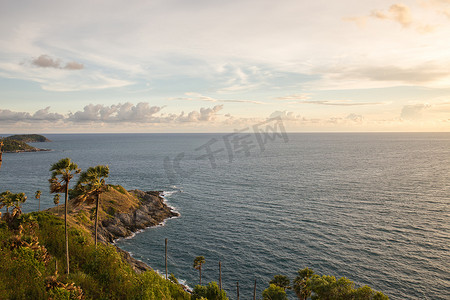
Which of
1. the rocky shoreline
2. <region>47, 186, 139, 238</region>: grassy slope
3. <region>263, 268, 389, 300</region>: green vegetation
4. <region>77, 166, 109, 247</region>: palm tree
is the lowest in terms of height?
the rocky shoreline

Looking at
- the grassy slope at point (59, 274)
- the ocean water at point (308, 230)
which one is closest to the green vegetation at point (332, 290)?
the ocean water at point (308, 230)

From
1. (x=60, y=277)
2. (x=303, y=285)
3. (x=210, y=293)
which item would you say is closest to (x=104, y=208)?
(x=60, y=277)

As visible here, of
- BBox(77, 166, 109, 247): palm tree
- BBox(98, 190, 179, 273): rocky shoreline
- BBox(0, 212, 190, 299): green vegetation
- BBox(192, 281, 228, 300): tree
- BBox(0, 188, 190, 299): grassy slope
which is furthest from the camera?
BBox(98, 190, 179, 273): rocky shoreline

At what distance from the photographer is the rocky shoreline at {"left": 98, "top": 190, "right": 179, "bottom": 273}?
244ft

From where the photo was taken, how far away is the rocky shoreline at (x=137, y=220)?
7431cm

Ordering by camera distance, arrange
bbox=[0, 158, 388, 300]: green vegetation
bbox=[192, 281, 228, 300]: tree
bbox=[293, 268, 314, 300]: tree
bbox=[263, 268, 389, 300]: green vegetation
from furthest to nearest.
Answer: bbox=[293, 268, 314, 300]: tree < bbox=[192, 281, 228, 300]: tree < bbox=[263, 268, 389, 300]: green vegetation < bbox=[0, 158, 388, 300]: green vegetation

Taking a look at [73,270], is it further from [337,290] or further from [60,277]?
[337,290]

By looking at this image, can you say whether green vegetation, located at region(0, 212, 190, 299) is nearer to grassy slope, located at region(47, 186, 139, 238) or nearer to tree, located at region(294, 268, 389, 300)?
tree, located at region(294, 268, 389, 300)

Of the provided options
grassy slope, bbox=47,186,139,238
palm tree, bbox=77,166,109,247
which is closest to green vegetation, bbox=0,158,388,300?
palm tree, bbox=77,166,109,247

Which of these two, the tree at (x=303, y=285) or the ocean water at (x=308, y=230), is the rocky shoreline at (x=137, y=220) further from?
the tree at (x=303, y=285)

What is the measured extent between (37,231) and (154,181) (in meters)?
106

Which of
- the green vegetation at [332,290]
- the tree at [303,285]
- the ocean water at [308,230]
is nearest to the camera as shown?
the green vegetation at [332,290]

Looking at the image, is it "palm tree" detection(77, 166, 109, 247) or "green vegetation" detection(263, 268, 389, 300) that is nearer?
"green vegetation" detection(263, 268, 389, 300)

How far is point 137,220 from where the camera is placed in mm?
84500
